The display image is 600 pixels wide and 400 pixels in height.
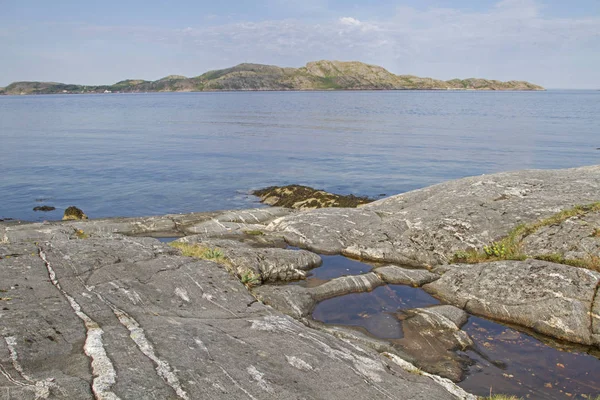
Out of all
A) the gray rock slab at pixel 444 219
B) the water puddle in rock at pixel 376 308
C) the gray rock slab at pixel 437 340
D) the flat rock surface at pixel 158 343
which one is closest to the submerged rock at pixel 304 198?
the gray rock slab at pixel 444 219

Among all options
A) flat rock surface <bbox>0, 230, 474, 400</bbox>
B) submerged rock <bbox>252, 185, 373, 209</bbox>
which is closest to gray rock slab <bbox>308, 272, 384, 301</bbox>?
flat rock surface <bbox>0, 230, 474, 400</bbox>

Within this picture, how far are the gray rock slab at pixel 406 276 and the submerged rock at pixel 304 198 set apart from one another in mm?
14760

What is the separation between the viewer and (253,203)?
38750 mm

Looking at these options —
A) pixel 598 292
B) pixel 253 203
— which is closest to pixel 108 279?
pixel 598 292

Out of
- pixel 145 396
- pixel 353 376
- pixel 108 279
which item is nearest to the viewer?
pixel 145 396

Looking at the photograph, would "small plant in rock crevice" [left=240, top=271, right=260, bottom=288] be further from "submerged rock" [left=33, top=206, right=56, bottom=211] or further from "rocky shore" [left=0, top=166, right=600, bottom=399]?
"submerged rock" [left=33, top=206, right=56, bottom=211]

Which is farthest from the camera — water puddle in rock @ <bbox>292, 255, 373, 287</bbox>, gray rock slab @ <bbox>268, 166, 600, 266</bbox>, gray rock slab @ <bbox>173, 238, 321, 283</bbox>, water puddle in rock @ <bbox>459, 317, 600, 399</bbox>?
gray rock slab @ <bbox>268, 166, 600, 266</bbox>

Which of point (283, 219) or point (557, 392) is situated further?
point (283, 219)

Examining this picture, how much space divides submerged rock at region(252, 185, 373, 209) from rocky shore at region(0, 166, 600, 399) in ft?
25.6

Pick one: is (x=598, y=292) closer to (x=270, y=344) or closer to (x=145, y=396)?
(x=270, y=344)

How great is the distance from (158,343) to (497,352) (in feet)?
31.5

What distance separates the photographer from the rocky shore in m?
9.38

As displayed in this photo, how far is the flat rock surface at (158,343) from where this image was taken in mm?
8711

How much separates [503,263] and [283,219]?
12.1 metres
